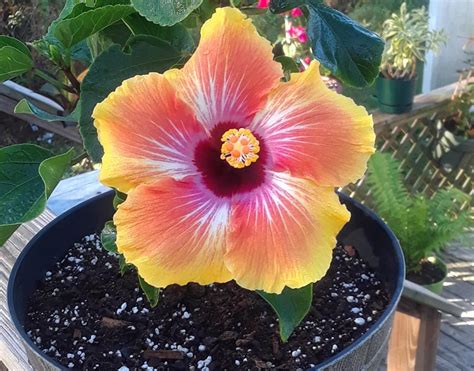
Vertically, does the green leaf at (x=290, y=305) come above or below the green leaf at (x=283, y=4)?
below

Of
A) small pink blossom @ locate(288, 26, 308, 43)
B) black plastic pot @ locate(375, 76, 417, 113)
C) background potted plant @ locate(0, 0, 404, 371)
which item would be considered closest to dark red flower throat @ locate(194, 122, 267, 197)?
background potted plant @ locate(0, 0, 404, 371)

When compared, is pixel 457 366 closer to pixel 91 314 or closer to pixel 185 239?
pixel 91 314

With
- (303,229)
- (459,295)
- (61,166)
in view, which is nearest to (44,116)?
(61,166)

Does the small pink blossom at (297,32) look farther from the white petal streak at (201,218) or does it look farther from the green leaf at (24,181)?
the white petal streak at (201,218)

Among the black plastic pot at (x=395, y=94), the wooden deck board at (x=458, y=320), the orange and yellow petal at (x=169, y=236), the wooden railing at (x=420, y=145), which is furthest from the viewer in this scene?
the wooden railing at (x=420, y=145)

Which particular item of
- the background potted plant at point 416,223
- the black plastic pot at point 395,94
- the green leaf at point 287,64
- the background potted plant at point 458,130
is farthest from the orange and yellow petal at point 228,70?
the background potted plant at point 458,130
